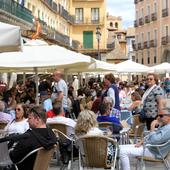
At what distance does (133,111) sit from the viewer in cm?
1400

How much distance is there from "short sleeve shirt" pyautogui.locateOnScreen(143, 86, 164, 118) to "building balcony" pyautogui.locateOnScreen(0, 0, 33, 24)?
1576 centimetres

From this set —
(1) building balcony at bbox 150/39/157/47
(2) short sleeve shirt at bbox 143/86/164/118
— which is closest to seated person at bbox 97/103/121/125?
(2) short sleeve shirt at bbox 143/86/164/118

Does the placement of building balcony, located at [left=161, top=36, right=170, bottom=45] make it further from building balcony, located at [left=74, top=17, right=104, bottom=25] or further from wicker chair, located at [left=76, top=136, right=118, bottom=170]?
wicker chair, located at [left=76, top=136, right=118, bottom=170]

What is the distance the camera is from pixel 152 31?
258 feet

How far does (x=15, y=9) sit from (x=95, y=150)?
21929 mm

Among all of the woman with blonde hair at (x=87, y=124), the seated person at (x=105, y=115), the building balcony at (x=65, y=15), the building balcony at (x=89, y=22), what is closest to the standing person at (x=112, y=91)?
the seated person at (x=105, y=115)

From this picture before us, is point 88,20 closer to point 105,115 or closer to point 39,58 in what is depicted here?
point 39,58

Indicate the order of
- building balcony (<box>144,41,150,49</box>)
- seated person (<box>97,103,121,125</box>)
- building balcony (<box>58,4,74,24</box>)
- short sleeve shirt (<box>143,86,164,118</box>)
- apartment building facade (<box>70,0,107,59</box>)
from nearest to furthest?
seated person (<box>97,103,121,125</box>)
short sleeve shirt (<box>143,86,164,118</box>)
building balcony (<box>58,4,74,24</box>)
apartment building facade (<box>70,0,107,59</box>)
building balcony (<box>144,41,150,49</box>)

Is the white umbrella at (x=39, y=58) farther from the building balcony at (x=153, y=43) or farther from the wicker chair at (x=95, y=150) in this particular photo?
the building balcony at (x=153, y=43)

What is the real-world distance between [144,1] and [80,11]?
53.6 feet

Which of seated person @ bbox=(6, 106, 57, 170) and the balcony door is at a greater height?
the balcony door

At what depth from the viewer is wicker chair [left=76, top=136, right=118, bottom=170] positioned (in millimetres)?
7184

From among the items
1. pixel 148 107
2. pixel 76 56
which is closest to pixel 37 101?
pixel 76 56

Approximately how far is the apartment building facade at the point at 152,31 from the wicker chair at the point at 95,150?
6711 centimetres
